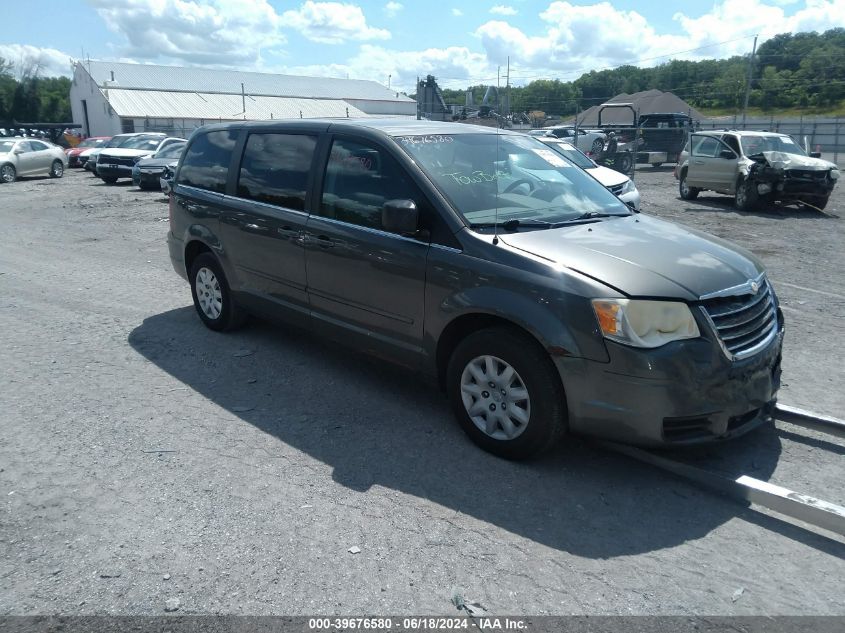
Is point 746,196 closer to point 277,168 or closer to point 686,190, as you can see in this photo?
point 686,190

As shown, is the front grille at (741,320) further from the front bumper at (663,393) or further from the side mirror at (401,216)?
the side mirror at (401,216)

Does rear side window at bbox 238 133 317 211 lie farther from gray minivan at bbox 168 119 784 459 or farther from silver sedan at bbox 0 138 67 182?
silver sedan at bbox 0 138 67 182

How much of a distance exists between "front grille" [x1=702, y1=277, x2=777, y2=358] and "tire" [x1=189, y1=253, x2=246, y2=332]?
421cm

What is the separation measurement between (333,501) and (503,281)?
5.09 ft

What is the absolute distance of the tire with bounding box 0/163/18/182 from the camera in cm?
2628

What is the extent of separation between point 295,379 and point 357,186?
163 centimetres

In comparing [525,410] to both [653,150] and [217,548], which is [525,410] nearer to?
[217,548]

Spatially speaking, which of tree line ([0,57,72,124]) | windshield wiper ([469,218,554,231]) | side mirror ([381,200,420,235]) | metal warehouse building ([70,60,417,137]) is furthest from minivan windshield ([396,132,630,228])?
tree line ([0,57,72,124])

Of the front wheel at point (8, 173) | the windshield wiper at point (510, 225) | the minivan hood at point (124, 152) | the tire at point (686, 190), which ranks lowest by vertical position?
the front wheel at point (8, 173)

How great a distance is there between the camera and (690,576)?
3.21m

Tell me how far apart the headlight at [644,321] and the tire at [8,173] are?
28431mm

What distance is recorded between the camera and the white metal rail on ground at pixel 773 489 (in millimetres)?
3488

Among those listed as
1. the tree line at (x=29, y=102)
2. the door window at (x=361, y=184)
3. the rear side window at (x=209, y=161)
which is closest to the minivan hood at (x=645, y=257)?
the door window at (x=361, y=184)

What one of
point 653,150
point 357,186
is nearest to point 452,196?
point 357,186
